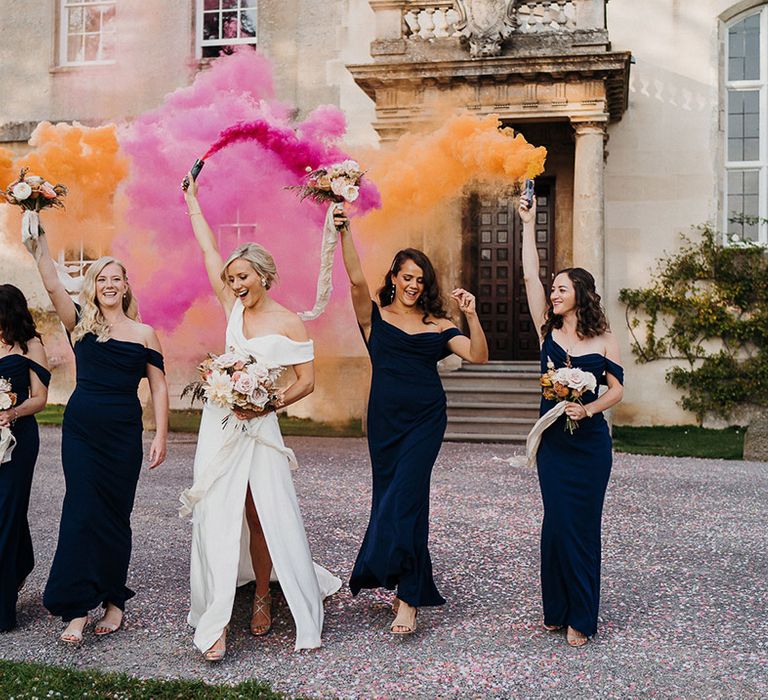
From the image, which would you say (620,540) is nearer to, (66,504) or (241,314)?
(241,314)

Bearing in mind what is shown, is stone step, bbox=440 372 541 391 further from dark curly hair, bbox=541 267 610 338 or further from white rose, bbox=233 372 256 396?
white rose, bbox=233 372 256 396

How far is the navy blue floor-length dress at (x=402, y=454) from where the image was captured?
4.62 meters

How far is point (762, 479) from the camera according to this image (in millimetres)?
9461

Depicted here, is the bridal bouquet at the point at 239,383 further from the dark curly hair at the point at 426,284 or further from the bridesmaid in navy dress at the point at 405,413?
the dark curly hair at the point at 426,284

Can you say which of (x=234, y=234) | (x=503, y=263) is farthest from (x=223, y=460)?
(x=503, y=263)

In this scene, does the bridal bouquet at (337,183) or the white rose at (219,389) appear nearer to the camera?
the white rose at (219,389)

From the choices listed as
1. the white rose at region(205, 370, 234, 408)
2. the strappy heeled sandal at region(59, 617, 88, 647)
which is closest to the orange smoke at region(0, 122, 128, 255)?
the white rose at region(205, 370, 234, 408)

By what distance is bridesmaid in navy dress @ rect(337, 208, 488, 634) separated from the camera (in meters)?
4.62

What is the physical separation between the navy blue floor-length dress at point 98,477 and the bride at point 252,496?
0.42m

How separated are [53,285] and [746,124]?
1317 centimetres

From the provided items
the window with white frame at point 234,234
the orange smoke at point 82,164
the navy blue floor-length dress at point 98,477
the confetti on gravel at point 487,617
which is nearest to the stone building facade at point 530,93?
the window with white frame at point 234,234

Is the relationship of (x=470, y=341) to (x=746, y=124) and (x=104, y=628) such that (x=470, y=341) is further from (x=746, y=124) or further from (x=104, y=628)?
(x=746, y=124)

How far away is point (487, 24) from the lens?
12.0 m

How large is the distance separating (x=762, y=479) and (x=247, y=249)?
7062 millimetres
